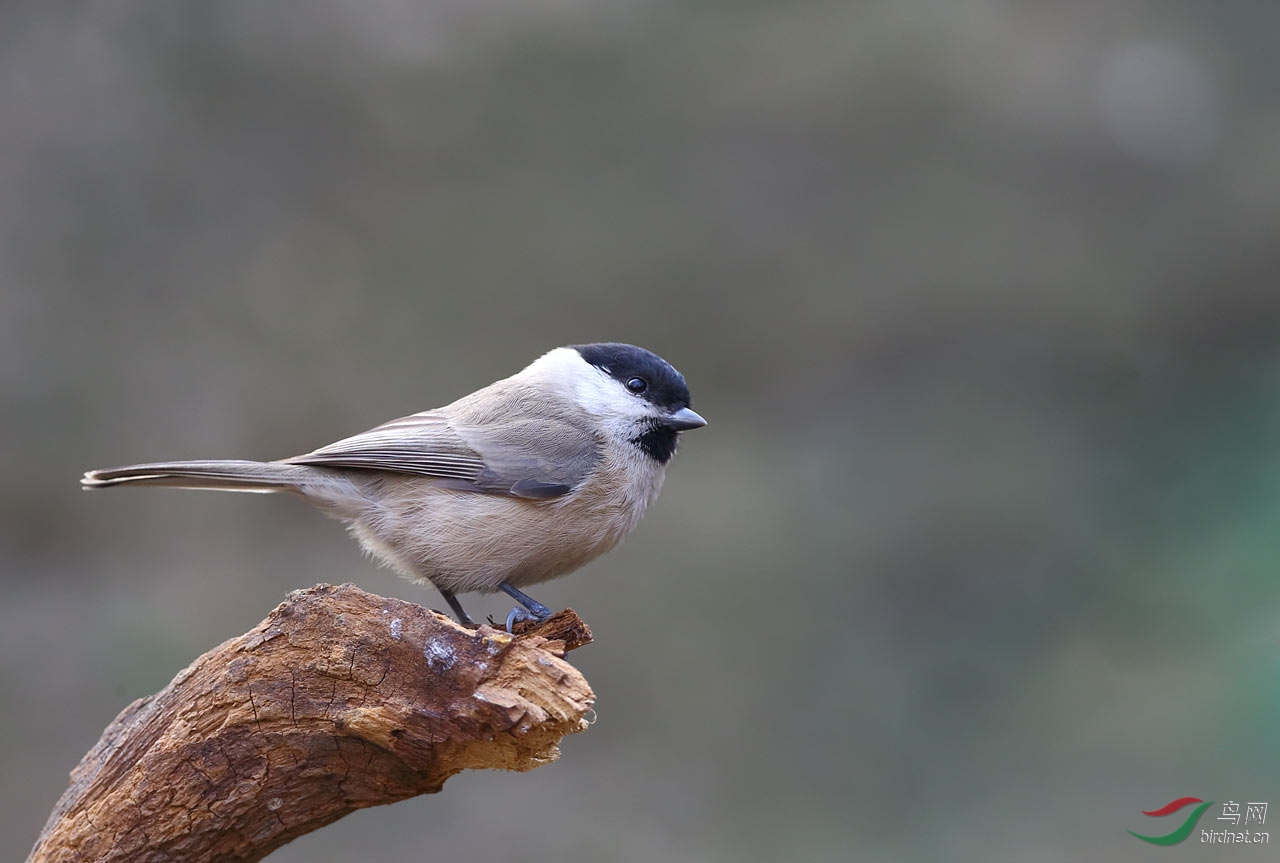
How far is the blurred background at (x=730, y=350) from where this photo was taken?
5.68 metres

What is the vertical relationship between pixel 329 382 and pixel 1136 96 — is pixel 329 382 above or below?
below

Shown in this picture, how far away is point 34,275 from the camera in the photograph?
5910mm

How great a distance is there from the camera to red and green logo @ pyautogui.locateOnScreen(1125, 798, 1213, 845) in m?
4.82

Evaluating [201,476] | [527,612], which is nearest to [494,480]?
[527,612]

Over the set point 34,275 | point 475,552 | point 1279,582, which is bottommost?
point 1279,582

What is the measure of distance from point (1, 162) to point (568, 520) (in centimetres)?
484

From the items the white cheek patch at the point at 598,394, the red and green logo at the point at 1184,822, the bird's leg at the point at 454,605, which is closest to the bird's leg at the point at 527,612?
the bird's leg at the point at 454,605

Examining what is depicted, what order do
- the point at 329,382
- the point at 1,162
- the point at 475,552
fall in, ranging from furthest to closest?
1. the point at 329,382
2. the point at 1,162
3. the point at 475,552

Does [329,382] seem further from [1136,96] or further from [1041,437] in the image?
[1136,96]

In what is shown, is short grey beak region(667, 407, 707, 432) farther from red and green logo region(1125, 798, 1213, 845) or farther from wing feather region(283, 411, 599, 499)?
red and green logo region(1125, 798, 1213, 845)

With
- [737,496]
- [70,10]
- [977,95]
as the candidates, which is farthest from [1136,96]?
[70,10]

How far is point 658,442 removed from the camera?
3.37m

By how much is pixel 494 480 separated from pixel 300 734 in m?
0.92

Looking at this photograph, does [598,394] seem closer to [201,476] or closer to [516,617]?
[516,617]
